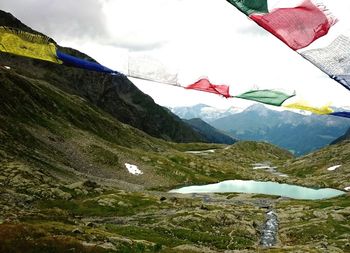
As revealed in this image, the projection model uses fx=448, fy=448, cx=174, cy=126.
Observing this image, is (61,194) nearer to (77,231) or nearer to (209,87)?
(77,231)

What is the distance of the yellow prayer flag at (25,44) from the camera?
16.0 meters

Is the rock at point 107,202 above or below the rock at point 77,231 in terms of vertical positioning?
below

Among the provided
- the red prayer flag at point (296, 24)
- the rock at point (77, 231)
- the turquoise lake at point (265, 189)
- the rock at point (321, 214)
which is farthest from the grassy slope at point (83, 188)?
the red prayer flag at point (296, 24)

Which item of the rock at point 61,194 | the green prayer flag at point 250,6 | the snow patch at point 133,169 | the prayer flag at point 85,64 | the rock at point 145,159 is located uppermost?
the green prayer flag at point 250,6

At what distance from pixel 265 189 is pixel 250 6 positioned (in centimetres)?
15418

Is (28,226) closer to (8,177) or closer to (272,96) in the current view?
(272,96)

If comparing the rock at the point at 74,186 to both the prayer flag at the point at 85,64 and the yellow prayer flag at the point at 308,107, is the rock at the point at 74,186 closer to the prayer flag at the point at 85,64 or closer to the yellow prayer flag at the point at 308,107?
the prayer flag at the point at 85,64

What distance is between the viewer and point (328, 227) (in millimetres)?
78625

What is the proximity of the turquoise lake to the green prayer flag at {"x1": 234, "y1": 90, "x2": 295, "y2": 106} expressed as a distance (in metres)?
124

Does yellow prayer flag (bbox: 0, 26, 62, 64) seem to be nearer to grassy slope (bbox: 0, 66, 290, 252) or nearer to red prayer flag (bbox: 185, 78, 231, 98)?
red prayer flag (bbox: 185, 78, 231, 98)

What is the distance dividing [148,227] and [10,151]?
46.5 m

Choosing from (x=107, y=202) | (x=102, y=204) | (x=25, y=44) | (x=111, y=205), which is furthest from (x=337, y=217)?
(x=25, y=44)

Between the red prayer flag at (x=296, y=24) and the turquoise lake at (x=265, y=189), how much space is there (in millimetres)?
126594

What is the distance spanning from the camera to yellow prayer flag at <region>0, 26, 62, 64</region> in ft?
52.6
